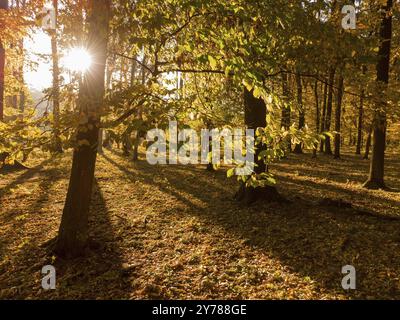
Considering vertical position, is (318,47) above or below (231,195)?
above

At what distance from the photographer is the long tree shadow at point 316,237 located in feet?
19.8

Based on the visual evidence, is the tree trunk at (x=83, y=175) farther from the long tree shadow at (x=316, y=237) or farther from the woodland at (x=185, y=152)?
the long tree shadow at (x=316, y=237)

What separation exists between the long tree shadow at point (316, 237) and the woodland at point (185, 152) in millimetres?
40

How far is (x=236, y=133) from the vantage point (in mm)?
5016

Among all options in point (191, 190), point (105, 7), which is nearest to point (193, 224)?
point (191, 190)

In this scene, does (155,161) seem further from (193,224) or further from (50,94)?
(50,94)

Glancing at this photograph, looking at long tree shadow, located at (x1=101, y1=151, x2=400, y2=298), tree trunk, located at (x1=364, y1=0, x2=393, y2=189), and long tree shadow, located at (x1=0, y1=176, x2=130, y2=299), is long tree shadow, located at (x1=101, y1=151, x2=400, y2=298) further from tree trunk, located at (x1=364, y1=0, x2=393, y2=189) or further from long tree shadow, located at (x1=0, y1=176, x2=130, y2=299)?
tree trunk, located at (x1=364, y1=0, x2=393, y2=189)

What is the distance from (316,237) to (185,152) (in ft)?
14.8

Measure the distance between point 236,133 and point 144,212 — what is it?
601 centimetres

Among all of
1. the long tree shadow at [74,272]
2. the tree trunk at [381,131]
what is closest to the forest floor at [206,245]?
the long tree shadow at [74,272]

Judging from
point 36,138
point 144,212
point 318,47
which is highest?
point 318,47

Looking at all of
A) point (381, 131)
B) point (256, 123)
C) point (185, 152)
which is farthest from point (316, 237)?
point (381, 131)

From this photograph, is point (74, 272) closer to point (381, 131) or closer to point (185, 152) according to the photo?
point (185, 152)

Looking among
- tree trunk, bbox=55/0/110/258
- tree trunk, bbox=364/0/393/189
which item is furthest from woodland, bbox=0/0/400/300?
tree trunk, bbox=364/0/393/189
